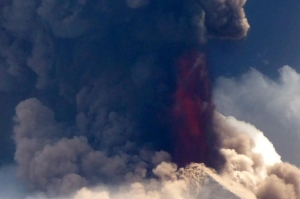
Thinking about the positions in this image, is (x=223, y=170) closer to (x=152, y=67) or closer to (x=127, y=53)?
(x=152, y=67)

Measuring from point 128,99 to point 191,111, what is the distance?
7485 millimetres

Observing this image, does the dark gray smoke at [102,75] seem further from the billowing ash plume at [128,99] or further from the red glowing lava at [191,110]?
the red glowing lava at [191,110]

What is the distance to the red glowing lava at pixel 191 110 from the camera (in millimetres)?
54125

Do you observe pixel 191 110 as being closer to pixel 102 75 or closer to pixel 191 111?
pixel 191 111

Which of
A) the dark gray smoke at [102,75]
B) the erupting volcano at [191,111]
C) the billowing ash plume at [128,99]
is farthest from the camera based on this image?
the dark gray smoke at [102,75]

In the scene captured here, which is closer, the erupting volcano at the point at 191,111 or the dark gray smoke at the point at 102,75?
the erupting volcano at the point at 191,111

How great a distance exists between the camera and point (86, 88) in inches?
2381

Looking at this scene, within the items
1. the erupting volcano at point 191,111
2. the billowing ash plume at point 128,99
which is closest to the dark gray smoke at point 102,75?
the billowing ash plume at point 128,99

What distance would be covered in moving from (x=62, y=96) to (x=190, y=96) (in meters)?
18.1

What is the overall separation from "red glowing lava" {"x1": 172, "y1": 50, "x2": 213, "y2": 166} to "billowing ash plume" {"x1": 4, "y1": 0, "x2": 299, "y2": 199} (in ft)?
0.37

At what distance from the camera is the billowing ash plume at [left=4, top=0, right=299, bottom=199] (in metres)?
53.9

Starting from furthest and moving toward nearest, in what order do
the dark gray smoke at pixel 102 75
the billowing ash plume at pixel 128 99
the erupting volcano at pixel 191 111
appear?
the dark gray smoke at pixel 102 75, the erupting volcano at pixel 191 111, the billowing ash plume at pixel 128 99

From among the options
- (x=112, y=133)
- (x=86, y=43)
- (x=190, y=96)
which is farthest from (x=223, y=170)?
(x=86, y=43)

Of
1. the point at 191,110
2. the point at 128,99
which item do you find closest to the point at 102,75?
the point at 128,99
